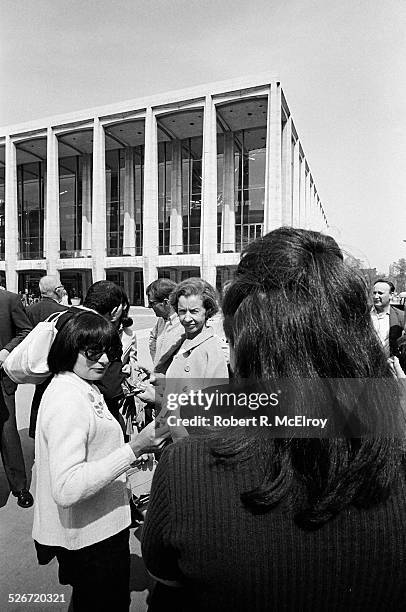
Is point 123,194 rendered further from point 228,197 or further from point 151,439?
point 151,439

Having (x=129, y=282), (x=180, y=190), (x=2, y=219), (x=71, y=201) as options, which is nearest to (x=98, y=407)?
(x=180, y=190)

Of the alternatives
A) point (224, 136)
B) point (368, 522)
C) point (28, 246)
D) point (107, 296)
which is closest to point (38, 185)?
point (28, 246)

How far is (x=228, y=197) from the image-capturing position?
2794 centimetres

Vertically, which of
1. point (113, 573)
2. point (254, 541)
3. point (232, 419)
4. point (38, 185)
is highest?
point (38, 185)

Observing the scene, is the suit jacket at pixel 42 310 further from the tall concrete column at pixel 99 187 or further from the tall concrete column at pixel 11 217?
the tall concrete column at pixel 11 217

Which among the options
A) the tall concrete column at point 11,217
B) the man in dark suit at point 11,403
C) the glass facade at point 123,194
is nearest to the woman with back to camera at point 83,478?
the man in dark suit at point 11,403

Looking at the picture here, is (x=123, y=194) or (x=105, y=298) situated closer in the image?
(x=105, y=298)

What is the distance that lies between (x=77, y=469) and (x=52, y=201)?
98.6ft

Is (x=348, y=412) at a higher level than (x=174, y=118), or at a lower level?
lower

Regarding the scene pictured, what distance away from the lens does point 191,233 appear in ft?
97.5

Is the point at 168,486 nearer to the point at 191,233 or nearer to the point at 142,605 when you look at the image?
the point at 142,605

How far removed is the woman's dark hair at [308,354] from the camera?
22.7 inches

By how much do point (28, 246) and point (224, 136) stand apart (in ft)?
59.7

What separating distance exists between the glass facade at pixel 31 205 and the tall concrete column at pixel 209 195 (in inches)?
609
